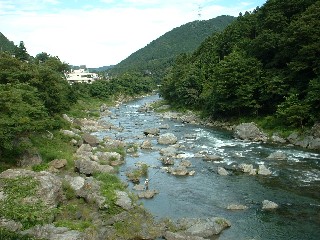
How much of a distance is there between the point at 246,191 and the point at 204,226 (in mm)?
6868

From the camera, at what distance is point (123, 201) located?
65.5ft

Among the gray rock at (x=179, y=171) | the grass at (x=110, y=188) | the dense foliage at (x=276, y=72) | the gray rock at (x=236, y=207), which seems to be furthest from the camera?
the dense foliage at (x=276, y=72)

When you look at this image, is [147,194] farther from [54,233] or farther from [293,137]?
[293,137]

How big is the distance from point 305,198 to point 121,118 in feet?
146

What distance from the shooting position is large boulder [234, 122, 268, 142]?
39.4 metres

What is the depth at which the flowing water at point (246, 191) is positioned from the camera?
18.5 m

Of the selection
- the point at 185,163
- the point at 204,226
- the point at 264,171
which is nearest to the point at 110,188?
the point at 204,226

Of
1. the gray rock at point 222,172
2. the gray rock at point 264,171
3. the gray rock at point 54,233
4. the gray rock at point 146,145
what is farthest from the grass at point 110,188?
the gray rock at point 146,145

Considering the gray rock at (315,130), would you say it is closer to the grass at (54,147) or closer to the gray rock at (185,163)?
the gray rock at (185,163)

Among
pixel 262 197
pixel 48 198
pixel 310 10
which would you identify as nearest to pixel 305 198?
pixel 262 197

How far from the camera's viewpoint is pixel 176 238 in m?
16.7

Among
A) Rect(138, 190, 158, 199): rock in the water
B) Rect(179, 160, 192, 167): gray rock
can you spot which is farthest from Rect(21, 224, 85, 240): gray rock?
Rect(179, 160, 192, 167): gray rock

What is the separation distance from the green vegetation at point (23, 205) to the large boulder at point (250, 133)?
26660 millimetres

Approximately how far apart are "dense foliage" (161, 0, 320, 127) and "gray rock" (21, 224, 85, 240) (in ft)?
94.0
